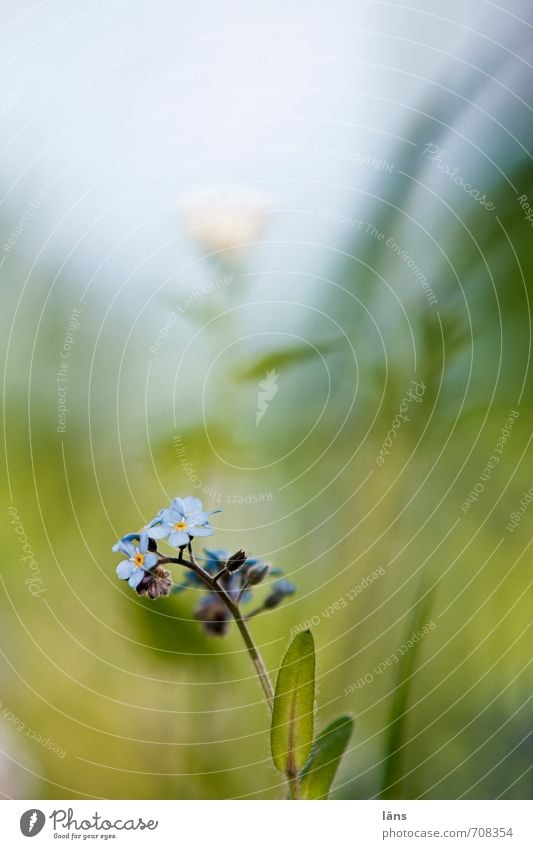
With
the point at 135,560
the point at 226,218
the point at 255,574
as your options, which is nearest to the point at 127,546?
the point at 135,560

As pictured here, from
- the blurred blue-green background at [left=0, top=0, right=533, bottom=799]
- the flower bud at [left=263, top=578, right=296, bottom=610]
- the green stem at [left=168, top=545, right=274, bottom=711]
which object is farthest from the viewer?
the blurred blue-green background at [left=0, top=0, right=533, bottom=799]

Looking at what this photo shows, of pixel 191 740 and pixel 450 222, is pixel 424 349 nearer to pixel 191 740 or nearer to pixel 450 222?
pixel 450 222

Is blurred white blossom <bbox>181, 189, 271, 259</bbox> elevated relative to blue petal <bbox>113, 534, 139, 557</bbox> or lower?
elevated

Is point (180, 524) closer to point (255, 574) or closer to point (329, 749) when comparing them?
point (255, 574)

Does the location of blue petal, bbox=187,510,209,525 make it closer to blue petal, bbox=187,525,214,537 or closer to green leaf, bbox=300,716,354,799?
blue petal, bbox=187,525,214,537

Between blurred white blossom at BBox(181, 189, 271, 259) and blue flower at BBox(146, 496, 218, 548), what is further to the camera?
blurred white blossom at BBox(181, 189, 271, 259)

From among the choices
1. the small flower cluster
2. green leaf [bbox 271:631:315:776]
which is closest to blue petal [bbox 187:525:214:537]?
the small flower cluster

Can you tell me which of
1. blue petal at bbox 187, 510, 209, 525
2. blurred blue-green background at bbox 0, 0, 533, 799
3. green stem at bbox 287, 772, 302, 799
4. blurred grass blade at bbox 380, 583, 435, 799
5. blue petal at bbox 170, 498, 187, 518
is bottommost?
green stem at bbox 287, 772, 302, 799
